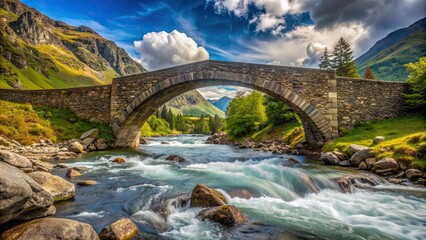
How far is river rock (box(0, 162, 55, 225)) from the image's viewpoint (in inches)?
148

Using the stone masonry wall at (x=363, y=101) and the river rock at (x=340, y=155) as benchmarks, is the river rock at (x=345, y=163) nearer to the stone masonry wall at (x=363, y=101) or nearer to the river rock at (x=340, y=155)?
the river rock at (x=340, y=155)

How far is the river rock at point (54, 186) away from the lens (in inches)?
256

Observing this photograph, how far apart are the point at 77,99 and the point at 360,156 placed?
22747 mm

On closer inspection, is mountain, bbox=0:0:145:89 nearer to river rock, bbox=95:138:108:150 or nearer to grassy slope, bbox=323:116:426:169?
river rock, bbox=95:138:108:150

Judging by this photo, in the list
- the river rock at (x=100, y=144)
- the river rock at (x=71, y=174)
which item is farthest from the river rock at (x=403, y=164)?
the river rock at (x=100, y=144)

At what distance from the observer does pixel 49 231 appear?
4039mm

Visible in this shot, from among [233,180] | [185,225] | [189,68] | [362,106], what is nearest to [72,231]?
[185,225]

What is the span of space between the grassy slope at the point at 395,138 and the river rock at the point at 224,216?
9322mm

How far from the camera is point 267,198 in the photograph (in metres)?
8.33

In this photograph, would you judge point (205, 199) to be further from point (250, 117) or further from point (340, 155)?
point (250, 117)

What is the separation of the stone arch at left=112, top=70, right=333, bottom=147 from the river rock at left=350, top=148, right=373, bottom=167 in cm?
501

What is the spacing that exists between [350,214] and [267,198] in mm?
2463

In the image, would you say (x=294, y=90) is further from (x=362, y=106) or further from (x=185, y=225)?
(x=185, y=225)

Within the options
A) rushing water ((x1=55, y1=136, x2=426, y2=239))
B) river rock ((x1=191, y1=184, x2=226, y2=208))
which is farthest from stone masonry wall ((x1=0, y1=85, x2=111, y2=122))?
river rock ((x1=191, y1=184, x2=226, y2=208))
